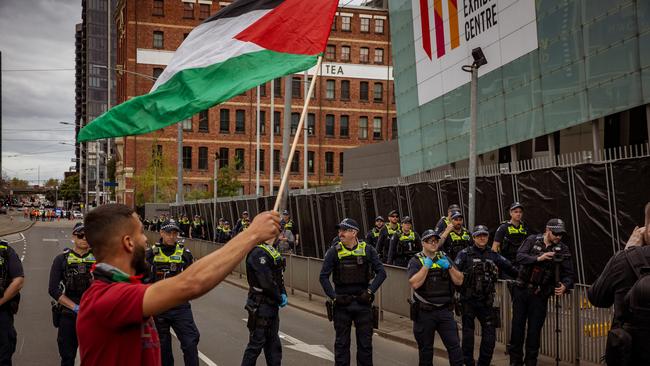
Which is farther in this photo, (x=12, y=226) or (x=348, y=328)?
(x=12, y=226)

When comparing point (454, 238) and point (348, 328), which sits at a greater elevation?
point (454, 238)

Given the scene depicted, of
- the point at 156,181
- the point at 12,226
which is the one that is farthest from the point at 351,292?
the point at 12,226

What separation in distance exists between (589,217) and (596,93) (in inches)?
222

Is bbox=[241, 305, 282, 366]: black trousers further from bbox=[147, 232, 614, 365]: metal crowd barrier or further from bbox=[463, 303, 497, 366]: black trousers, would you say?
bbox=[147, 232, 614, 365]: metal crowd barrier

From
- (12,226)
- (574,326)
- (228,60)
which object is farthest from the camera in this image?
(12,226)

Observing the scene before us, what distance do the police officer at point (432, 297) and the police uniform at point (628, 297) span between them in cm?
339

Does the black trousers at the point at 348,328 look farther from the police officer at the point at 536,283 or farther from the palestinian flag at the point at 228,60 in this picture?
the palestinian flag at the point at 228,60

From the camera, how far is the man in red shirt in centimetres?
309

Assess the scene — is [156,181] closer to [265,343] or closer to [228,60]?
[265,343]

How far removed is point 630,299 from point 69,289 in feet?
21.9

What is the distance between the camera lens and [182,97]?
6.10 metres

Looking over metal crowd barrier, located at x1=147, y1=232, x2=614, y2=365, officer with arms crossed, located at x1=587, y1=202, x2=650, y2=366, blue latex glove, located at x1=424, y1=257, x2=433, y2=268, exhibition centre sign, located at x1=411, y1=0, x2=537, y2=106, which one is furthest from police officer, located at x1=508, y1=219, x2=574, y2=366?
exhibition centre sign, located at x1=411, y1=0, x2=537, y2=106

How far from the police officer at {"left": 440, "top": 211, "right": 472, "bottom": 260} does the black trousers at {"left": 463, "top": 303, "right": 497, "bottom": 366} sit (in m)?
3.77

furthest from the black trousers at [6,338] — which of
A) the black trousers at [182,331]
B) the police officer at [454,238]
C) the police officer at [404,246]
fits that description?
the police officer at [404,246]
